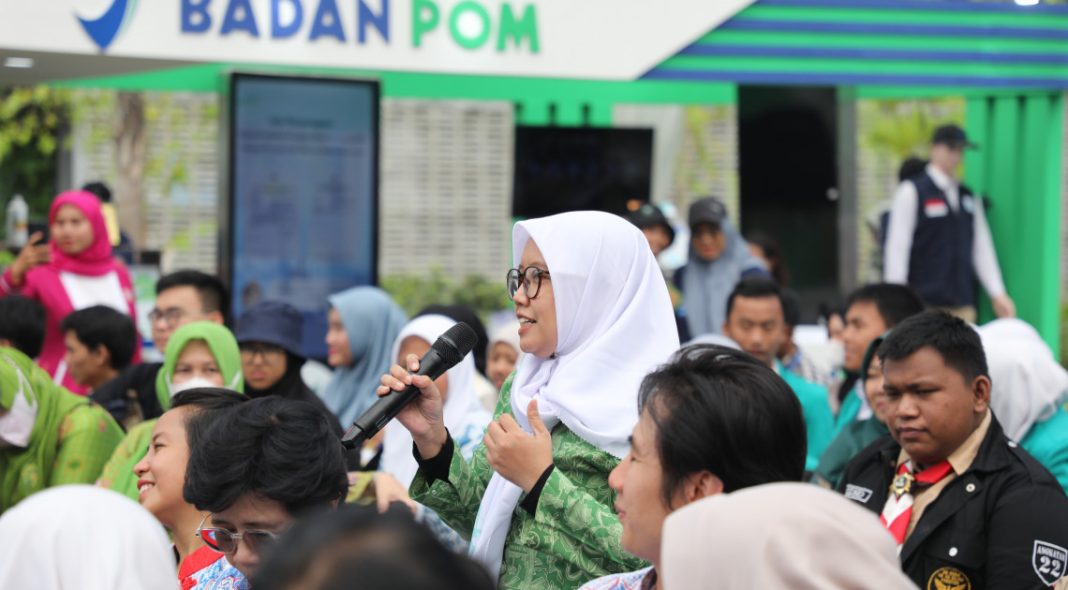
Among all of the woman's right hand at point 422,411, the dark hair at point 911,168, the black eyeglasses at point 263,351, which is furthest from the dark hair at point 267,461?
the dark hair at point 911,168

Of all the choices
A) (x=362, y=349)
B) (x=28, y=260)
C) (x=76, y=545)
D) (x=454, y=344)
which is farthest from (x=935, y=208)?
(x=76, y=545)

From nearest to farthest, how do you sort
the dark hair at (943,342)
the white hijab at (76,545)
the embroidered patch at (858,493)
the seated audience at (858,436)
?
the white hijab at (76,545), the dark hair at (943,342), the embroidered patch at (858,493), the seated audience at (858,436)

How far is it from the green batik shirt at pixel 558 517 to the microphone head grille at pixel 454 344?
0.20 metres

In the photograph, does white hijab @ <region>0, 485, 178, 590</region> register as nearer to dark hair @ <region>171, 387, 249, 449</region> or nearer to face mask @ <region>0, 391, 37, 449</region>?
dark hair @ <region>171, 387, 249, 449</region>

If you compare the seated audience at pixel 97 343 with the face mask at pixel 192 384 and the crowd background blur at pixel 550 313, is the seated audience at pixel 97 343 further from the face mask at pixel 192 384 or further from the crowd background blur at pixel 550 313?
the face mask at pixel 192 384

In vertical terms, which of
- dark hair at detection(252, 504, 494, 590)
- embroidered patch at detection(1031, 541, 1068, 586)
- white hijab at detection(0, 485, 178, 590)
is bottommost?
embroidered patch at detection(1031, 541, 1068, 586)

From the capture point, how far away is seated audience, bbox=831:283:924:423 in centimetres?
592

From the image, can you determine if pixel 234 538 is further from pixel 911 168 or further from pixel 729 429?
pixel 911 168

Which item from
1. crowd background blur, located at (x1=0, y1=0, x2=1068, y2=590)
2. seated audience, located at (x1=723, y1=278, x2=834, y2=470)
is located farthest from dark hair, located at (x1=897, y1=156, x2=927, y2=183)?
seated audience, located at (x1=723, y1=278, x2=834, y2=470)

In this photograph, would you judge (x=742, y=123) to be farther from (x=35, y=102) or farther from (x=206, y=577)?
(x=35, y=102)

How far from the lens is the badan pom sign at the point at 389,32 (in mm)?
7258

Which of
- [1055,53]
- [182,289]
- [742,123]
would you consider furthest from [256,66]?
[1055,53]

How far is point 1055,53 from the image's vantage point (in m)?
9.34

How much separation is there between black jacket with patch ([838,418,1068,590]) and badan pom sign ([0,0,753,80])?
4850 millimetres
